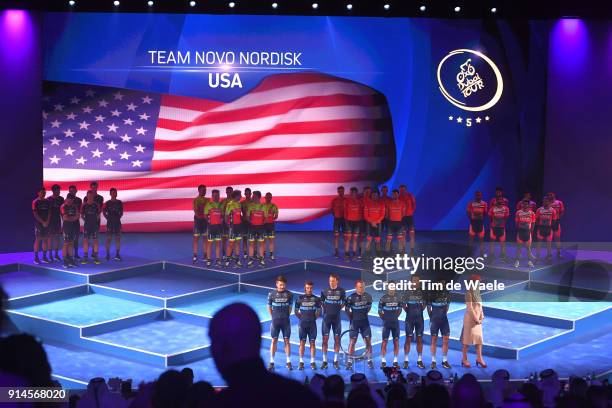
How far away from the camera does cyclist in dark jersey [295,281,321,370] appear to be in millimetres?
9727

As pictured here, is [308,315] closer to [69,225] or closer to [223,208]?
[223,208]

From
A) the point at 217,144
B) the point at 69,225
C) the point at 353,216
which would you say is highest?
the point at 217,144

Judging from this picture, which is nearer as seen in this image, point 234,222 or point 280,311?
point 280,311

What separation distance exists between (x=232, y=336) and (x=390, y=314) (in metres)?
8.04

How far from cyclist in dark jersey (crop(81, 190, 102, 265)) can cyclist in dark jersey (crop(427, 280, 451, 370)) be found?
5.75 m

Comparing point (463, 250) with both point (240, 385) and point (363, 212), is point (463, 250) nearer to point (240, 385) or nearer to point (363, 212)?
point (363, 212)

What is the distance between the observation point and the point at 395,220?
13.6m

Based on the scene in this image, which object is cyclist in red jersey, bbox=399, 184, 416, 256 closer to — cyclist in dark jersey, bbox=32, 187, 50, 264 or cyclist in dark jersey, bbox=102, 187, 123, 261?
cyclist in dark jersey, bbox=102, 187, 123, 261

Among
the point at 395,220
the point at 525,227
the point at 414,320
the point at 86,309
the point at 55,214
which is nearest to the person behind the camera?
the point at 414,320

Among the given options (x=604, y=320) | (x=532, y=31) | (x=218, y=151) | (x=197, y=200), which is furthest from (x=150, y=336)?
(x=532, y=31)

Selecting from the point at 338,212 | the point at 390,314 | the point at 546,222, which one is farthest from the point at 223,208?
the point at 546,222

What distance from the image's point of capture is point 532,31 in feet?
50.3

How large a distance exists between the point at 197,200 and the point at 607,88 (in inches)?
295

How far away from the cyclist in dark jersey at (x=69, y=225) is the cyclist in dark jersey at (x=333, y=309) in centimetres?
483
